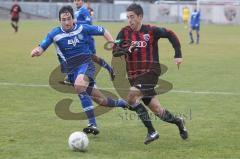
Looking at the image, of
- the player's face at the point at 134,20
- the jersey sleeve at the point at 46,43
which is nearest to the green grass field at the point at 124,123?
the jersey sleeve at the point at 46,43

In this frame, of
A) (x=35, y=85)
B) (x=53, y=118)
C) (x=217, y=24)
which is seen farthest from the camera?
(x=217, y=24)

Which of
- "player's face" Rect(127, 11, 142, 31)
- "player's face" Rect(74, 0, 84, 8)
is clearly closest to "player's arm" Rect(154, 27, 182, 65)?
"player's face" Rect(127, 11, 142, 31)

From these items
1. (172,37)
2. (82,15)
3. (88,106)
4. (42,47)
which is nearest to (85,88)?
(88,106)

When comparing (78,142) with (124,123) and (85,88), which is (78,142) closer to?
(85,88)

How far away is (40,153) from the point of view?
7.28 metres

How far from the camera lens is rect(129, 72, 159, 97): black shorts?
8.07 metres

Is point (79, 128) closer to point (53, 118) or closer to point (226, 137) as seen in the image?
point (53, 118)

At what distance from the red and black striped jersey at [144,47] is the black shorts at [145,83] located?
0.07 metres

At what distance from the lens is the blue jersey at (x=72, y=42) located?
8.42 metres

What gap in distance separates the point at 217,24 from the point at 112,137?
53882 millimetres

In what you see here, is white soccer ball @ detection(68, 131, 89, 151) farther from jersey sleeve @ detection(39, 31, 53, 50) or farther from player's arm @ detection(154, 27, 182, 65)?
player's arm @ detection(154, 27, 182, 65)

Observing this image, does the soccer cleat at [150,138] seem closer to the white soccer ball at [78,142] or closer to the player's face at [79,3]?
the white soccer ball at [78,142]

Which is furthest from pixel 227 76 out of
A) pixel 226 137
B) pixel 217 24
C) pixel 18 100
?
pixel 217 24

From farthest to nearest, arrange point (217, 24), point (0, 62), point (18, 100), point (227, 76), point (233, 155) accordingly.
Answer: point (217, 24)
point (0, 62)
point (227, 76)
point (18, 100)
point (233, 155)
